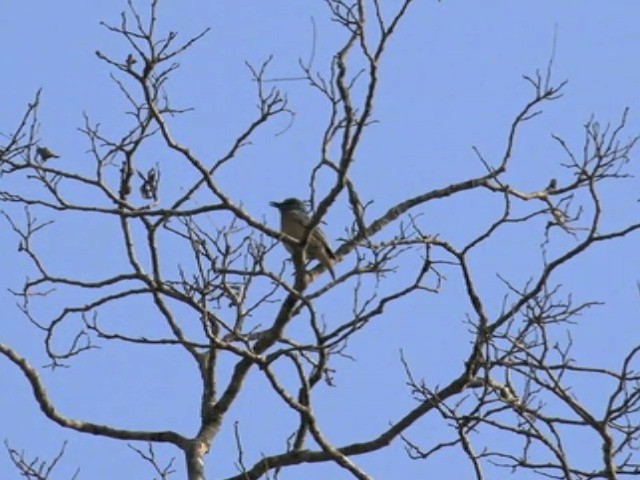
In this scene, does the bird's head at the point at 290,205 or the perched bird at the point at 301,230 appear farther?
the bird's head at the point at 290,205

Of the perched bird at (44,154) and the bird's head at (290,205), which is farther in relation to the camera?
the bird's head at (290,205)

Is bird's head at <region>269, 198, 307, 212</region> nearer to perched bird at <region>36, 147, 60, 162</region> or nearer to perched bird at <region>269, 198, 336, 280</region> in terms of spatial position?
perched bird at <region>269, 198, 336, 280</region>

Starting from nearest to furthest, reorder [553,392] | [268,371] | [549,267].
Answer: [553,392], [549,267], [268,371]

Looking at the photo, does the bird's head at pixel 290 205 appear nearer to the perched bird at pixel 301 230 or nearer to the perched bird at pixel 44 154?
the perched bird at pixel 301 230

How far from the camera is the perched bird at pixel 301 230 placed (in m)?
9.92

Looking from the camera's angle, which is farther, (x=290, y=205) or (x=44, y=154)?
(x=290, y=205)

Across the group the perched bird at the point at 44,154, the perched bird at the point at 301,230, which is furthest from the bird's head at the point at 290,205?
the perched bird at the point at 44,154

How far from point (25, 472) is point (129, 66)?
88.3 inches

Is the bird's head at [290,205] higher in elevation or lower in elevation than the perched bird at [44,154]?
higher

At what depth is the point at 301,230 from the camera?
11617 millimetres

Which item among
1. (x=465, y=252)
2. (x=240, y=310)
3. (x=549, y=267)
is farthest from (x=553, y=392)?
(x=240, y=310)

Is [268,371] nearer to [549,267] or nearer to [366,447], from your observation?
[366,447]

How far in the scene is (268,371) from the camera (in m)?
9.02

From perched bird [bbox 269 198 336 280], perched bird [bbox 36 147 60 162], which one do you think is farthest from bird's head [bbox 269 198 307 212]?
perched bird [bbox 36 147 60 162]
